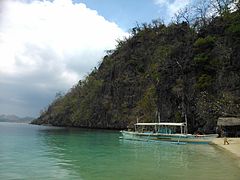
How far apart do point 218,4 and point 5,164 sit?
149 feet

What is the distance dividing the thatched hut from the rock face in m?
3.36

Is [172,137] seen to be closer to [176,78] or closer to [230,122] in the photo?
[230,122]

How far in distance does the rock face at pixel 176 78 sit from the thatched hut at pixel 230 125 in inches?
132

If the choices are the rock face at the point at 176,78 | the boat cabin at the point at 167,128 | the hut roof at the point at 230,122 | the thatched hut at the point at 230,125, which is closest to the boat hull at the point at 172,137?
the boat cabin at the point at 167,128

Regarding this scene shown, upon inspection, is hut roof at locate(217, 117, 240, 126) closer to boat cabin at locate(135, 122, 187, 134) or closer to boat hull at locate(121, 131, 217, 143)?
boat hull at locate(121, 131, 217, 143)

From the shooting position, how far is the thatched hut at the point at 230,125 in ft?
121

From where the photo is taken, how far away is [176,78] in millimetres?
52000

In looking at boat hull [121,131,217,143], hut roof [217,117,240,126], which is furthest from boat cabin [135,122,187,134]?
hut roof [217,117,240,126]

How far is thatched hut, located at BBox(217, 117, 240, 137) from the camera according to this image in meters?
36.8

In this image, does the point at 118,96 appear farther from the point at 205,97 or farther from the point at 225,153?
the point at 225,153

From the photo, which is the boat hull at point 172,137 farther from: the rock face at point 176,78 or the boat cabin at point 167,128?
the rock face at point 176,78

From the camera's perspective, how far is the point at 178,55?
5425cm

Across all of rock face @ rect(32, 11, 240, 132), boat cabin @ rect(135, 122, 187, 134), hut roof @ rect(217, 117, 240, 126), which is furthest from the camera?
rock face @ rect(32, 11, 240, 132)

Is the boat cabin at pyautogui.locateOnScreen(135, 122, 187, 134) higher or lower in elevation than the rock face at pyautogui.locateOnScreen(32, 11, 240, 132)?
lower
